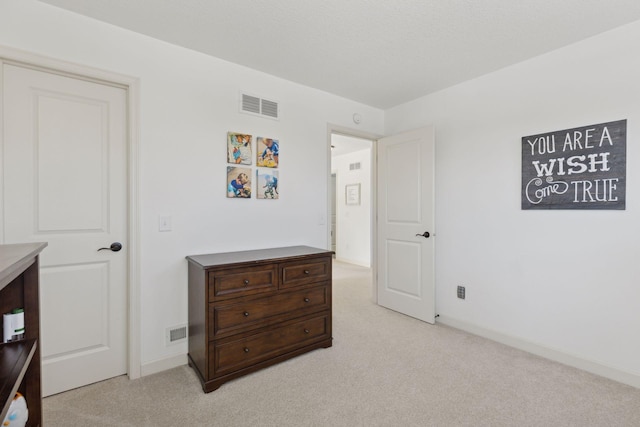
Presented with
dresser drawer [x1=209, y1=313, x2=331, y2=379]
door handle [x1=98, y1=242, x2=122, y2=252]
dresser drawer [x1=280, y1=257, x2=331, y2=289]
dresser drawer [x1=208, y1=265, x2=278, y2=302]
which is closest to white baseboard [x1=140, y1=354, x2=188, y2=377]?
dresser drawer [x1=209, y1=313, x2=331, y2=379]

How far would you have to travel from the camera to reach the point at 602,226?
229 centimetres

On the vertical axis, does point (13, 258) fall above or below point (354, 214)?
below

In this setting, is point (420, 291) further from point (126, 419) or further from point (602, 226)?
point (126, 419)

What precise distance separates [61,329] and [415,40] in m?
3.31

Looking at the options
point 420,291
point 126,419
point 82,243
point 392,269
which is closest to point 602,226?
point 420,291

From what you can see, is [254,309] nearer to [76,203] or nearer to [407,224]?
[76,203]

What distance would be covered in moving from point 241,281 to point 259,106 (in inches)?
64.4

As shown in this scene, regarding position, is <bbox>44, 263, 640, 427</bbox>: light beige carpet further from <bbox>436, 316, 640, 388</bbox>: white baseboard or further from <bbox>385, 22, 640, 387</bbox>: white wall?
<bbox>385, 22, 640, 387</bbox>: white wall

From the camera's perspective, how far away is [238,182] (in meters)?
2.73

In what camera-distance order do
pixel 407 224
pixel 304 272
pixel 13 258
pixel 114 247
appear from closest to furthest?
pixel 13 258
pixel 114 247
pixel 304 272
pixel 407 224

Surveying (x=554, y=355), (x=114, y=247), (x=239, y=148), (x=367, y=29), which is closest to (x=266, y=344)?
(x=114, y=247)

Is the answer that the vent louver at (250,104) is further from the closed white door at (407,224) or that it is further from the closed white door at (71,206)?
the closed white door at (407,224)

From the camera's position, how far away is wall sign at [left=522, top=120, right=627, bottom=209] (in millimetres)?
2223

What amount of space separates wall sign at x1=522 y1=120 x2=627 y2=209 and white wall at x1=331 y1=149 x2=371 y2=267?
385cm
